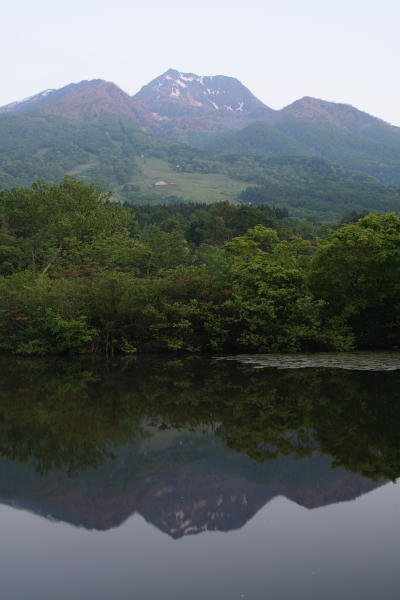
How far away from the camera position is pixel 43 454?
11430mm

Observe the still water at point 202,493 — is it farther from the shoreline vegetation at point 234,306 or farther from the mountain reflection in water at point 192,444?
the shoreline vegetation at point 234,306

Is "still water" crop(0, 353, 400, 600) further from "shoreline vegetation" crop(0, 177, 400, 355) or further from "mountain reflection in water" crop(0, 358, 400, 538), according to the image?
"shoreline vegetation" crop(0, 177, 400, 355)

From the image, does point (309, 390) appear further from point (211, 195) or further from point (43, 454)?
point (211, 195)

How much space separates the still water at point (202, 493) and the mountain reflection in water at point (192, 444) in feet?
0.12

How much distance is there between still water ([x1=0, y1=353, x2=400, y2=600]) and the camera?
6.91 meters

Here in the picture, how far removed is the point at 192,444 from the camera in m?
12.2

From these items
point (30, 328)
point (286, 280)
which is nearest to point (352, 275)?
point (286, 280)

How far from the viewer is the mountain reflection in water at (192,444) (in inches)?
359

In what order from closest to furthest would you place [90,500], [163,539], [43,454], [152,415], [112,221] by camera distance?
[163,539] < [90,500] < [43,454] < [152,415] < [112,221]

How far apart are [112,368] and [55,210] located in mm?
20388

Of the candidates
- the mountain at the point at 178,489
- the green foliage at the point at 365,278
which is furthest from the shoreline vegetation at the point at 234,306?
the mountain at the point at 178,489

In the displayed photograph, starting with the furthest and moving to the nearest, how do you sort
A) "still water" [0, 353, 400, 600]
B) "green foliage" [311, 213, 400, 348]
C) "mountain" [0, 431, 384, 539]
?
"green foliage" [311, 213, 400, 348], "mountain" [0, 431, 384, 539], "still water" [0, 353, 400, 600]

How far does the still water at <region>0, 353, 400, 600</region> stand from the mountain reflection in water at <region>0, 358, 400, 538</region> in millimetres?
35

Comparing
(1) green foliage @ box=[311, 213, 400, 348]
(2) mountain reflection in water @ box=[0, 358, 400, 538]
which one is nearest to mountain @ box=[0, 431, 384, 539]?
(2) mountain reflection in water @ box=[0, 358, 400, 538]
